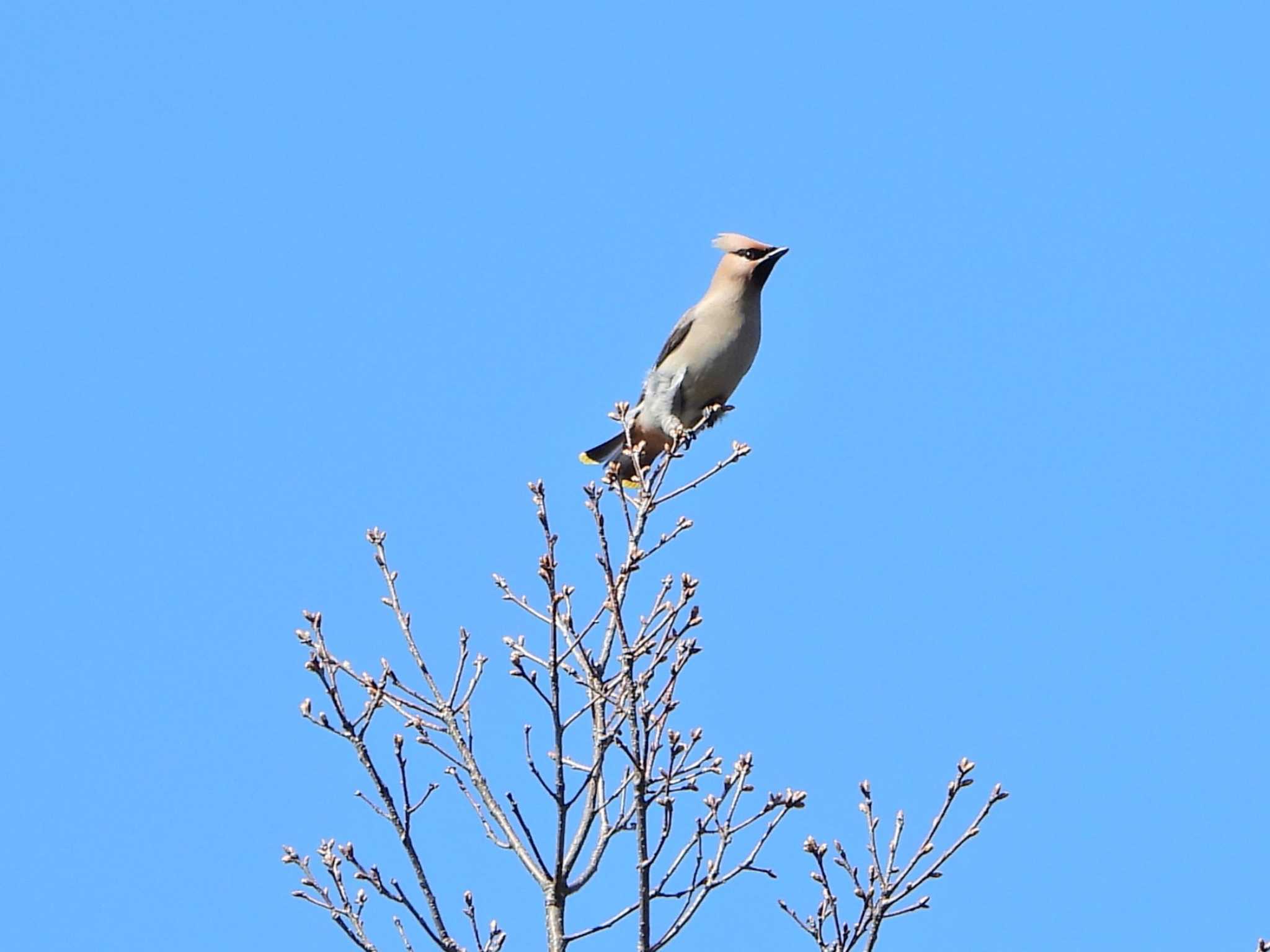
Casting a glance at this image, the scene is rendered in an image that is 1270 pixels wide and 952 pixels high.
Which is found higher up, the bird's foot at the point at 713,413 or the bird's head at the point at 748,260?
the bird's head at the point at 748,260

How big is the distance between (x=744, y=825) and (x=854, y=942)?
12.9 inches

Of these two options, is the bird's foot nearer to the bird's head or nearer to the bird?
the bird

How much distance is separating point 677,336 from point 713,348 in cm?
19

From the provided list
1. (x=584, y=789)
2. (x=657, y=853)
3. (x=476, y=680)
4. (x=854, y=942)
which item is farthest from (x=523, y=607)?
(x=854, y=942)

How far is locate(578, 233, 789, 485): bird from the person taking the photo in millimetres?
5918

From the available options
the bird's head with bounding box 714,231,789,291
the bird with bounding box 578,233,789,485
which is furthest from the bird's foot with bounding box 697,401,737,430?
the bird's head with bounding box 714,231,789,291

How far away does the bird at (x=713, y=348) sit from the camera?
5.92 meters

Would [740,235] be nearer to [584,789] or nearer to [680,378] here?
[680,378]

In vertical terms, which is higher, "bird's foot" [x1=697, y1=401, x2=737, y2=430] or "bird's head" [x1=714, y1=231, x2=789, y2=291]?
"bird's head" [x1=714, y1=231, x2=789, y2=291]

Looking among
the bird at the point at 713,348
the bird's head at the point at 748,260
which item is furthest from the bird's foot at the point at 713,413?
the bird's head at the point at 748,260

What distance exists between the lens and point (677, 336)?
238 inches

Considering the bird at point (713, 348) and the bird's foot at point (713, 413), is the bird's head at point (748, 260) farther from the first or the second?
the bird's foot at point (713, 413)

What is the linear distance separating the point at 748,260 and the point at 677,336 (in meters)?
0.36

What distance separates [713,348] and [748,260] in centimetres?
36
